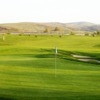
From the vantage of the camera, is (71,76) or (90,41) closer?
(71,76)

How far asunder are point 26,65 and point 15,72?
158 inches

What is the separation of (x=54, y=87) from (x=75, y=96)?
1840mm

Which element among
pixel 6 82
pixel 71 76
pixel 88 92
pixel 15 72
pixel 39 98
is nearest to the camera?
pixel 39 98

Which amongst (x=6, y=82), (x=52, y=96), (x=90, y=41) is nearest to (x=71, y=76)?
(x=6, y=82)

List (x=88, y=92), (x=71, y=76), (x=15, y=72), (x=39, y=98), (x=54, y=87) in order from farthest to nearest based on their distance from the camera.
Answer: (x=15, y=72), (x=71, y=76), (x=54, y=87), (x=88, y=92), (x=39, y=98)

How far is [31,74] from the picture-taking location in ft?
65.3

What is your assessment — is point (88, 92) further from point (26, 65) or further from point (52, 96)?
point (26, 65)

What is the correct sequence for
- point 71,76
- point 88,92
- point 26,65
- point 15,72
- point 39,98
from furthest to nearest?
point 26,65 → point 15,72 → point 71,76 → point 88,92 → point 39,98

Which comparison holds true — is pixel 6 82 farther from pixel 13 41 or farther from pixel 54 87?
pixel 13 41

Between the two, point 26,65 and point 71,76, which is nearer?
point 71,76

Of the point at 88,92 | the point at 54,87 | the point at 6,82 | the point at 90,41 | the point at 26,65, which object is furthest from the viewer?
the point at 90,41

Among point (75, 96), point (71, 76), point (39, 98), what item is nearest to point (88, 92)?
point (75, 96)

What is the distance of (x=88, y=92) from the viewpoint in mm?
15172

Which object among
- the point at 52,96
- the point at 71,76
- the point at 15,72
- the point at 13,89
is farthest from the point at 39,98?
the point at 15,72
